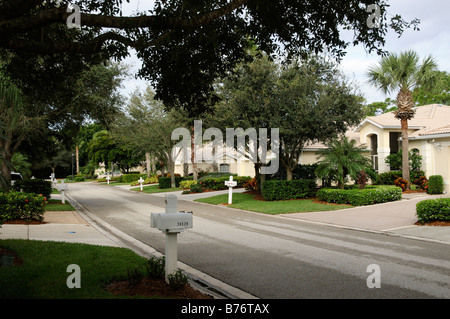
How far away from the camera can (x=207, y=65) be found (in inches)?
352

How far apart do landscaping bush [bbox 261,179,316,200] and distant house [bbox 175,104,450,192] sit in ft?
6.42

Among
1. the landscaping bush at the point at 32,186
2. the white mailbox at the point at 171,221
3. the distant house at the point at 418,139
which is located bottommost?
the landscaping bush at the point at 32,186

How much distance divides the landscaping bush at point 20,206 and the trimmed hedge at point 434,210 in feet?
42.8

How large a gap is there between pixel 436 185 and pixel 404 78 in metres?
6.51

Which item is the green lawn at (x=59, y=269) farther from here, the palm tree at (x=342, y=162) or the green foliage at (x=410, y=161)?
the green foliage at (x=410, y=161)

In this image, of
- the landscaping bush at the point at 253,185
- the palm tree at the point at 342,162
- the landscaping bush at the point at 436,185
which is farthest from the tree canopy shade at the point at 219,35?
the landscaping bush at the point at 253,185

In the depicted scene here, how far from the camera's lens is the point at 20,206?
1367 cm

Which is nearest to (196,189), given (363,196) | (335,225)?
(363,196)

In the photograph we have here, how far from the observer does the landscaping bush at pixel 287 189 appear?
2138 cm

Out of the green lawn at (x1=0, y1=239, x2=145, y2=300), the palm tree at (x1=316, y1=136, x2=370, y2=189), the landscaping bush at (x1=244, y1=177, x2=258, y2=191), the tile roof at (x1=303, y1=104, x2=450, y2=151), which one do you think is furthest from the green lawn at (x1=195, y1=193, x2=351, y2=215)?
the green lawn at (x1=0, y1=239, x2=145, y2=300)

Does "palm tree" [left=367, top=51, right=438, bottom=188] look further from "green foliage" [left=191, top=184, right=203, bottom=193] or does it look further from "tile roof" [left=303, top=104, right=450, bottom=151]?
"green foliage" [left=191, top=184, right=203, bottom=193]

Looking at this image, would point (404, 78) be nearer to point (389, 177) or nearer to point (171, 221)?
Answer: point (389, 177)

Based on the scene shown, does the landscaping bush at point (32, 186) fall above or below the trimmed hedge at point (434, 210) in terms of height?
above

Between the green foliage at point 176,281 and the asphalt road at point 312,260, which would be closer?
the green foliage at point 176,281
